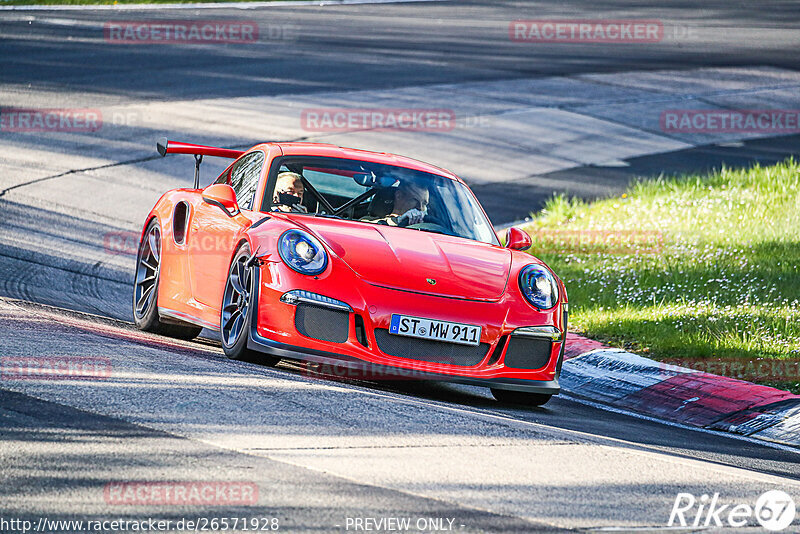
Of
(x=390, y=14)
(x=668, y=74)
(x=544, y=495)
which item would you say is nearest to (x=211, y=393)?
(x=544, y=495)

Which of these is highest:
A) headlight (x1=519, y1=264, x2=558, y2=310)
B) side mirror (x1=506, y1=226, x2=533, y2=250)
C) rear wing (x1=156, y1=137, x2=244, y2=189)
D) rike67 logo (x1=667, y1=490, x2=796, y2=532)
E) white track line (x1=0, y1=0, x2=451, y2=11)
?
rear wing (x1=156, y1=137, x2=244, y2=189)

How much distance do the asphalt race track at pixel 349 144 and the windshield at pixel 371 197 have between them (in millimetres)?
1042

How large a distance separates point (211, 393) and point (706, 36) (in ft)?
91.5

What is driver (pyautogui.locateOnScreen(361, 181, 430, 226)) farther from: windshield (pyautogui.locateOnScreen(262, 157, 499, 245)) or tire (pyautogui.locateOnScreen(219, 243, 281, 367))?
tire (pyautogui.locateOnScreen(219, 243, 281, 367))

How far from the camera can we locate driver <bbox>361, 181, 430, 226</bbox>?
7.76 metres

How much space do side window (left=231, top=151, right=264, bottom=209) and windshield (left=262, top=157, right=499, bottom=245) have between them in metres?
0.17

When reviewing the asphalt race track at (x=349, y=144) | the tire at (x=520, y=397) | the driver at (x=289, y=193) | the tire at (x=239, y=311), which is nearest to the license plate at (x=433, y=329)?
the asphalt race track at (x=349, y=144)

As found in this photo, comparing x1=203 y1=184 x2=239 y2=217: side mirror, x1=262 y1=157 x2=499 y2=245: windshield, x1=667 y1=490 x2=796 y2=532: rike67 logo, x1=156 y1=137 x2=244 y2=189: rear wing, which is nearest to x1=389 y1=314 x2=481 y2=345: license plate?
x1=262 y1=157 x2=499 y2=245: windshield

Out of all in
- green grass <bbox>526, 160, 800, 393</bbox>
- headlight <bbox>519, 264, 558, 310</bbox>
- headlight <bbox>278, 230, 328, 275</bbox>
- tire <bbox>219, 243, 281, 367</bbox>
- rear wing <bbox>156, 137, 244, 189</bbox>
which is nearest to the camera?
headlight <bbox>278, 230, 328, 275</bbox>

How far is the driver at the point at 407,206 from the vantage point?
25.5 ft

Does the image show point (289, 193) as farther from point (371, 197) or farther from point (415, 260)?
point (415, 260)

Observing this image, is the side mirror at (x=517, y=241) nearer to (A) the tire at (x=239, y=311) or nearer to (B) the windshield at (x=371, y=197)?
(B) the windshield at (x=371, y=197)

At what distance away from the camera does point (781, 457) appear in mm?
6555

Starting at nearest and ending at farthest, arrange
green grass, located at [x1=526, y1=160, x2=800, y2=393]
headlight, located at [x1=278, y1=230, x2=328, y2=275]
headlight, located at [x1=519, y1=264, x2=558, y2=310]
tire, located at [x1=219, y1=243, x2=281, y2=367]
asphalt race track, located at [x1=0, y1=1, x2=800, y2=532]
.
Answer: asphalt race track, located at [x1=0, y1=1, x2=800, y2=532] < headlight, located at [x1=278, y1=230, x2=328, y2=275] < tire, located at [x1=219, y1=243, x2=281, y2=367] < headlight, located at [x1=519, y1=264, x2=558, y2=310] < green grass, located at [x1=526, y1=160, x2=800, y2=393]
